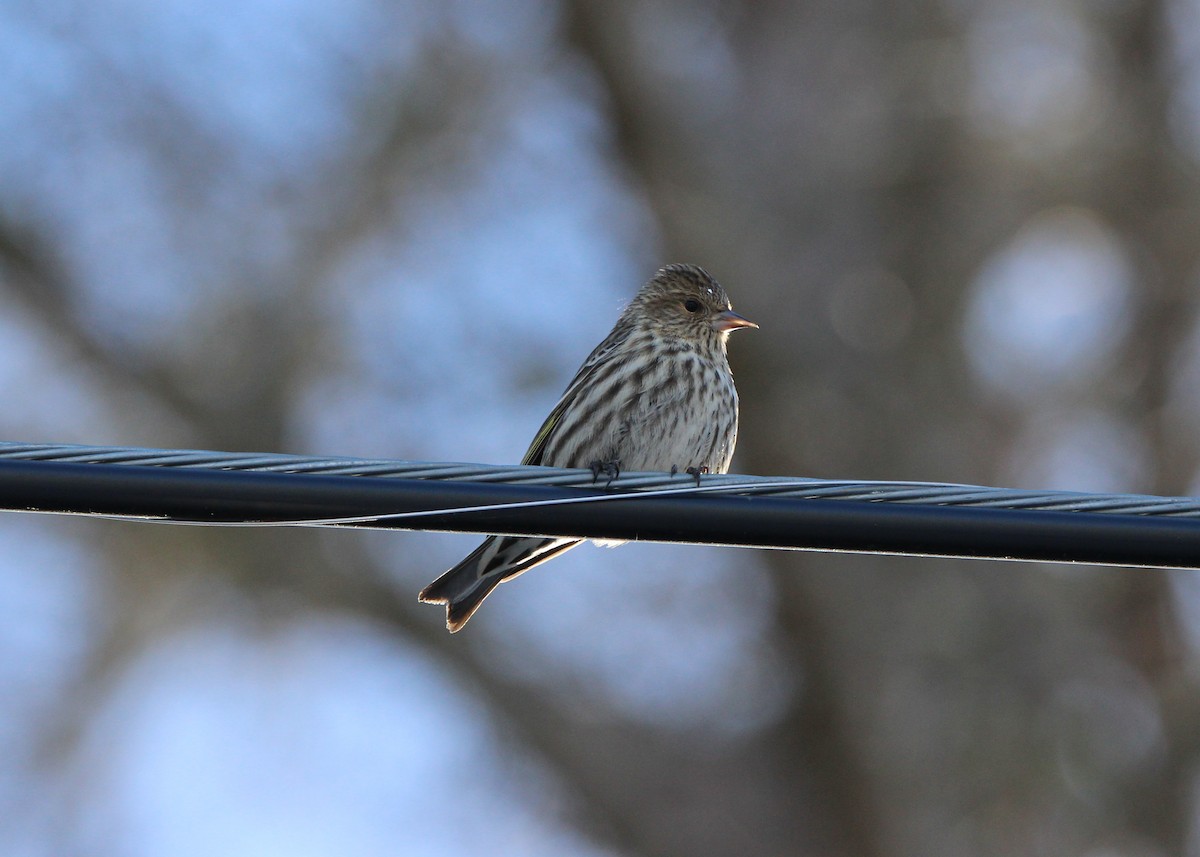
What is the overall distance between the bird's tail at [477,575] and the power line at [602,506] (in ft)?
6.27

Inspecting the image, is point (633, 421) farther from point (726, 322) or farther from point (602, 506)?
point (602, 506)

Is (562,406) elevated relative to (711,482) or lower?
elevated

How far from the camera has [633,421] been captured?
596 centimetres

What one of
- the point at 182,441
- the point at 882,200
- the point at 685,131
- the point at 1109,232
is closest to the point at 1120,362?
the point at 1109,232

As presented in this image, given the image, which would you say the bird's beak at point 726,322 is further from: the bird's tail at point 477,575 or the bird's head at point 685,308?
the bird's tail at point 477,575

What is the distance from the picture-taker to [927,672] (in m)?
→ 10.9

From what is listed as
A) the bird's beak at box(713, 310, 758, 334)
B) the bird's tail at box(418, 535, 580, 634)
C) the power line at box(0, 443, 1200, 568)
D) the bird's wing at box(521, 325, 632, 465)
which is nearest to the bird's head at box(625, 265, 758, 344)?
the bird's beak at box(713, 310, 758, 334)

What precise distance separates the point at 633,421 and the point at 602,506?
247 centimetres

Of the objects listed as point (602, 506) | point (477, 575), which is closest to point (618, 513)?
point (602, 506)

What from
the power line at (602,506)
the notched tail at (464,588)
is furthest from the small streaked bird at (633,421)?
the power line at (602,506)

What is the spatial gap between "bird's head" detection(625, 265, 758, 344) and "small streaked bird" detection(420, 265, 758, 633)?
3 centimetres

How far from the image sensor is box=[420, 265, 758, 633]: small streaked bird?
18.0ft

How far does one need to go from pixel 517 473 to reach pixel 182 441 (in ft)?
27.1

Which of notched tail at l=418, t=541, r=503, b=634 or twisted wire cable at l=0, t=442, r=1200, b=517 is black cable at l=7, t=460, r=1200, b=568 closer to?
twisted wire cable at l=0, t=442, r=1200, b=517
